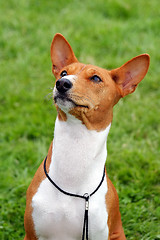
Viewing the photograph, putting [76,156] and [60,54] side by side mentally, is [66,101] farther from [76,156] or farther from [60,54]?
[60,54]

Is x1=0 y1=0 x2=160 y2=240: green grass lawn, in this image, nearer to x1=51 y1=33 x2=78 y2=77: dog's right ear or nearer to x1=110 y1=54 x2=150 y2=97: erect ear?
x1=51 y1=33 x2=78 y2=77: dog's right ear

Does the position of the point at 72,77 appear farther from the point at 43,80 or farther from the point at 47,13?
the point at 47,13

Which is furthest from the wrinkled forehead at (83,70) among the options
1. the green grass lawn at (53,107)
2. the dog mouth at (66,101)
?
the green grass lawn at (53,107)

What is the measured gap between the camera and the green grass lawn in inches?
166

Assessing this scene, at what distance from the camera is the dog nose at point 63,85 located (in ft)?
8.65

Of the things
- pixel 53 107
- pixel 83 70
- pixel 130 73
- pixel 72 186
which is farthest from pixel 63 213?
pixel 53 107

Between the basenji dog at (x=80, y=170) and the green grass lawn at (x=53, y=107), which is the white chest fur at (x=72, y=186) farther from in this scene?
the green grass lawn at (x=53, y=107)

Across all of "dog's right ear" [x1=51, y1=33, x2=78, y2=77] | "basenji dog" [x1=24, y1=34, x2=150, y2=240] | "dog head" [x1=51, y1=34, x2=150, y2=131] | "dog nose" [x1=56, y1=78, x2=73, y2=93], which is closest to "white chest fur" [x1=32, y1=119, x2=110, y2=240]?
"basenji dog" [x1=24, y1=34, x2=150, y2=240]

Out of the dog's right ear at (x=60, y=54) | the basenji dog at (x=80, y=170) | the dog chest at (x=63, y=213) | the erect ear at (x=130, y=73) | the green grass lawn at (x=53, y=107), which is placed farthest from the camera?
the green grass lawn at (x=53, y=107)

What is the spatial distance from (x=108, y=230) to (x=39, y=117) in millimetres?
2662

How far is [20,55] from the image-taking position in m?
6.80

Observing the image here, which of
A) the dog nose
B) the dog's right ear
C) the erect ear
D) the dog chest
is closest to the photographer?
the dog nose

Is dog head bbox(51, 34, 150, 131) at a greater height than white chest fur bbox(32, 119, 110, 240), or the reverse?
dog head bbox(51, 34, 150, 131)

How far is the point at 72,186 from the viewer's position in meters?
2.94
